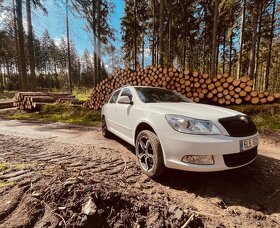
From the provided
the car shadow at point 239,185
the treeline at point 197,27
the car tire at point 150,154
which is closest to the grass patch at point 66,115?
the car tire at point 150,154

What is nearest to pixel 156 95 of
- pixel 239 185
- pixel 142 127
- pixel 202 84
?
pixel 142 127

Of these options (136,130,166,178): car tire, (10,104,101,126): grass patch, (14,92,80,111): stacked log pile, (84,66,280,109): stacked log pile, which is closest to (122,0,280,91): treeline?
(84,66,280,109): stacked log pile

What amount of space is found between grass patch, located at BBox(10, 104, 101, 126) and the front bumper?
624cm

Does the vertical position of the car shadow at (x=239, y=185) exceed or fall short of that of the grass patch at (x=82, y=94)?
it falls short

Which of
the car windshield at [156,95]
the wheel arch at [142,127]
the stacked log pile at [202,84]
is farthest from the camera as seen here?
the stacked log pile at [202,84]

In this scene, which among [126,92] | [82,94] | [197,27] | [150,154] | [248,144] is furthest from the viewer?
[82,94]

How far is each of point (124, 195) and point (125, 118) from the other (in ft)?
→ 6.97

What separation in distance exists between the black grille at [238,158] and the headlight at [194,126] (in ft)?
1.27

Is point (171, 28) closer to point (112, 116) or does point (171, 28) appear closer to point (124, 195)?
point (112, 116)

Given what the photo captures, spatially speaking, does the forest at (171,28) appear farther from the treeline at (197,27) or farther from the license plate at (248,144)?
the license plate at (248,144)

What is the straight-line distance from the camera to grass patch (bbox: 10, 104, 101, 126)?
30.7ft

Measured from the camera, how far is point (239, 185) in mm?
2957

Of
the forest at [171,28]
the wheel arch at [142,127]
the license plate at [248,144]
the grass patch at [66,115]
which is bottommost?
the grass patch at [66,115]

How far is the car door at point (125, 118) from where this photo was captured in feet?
13.5
